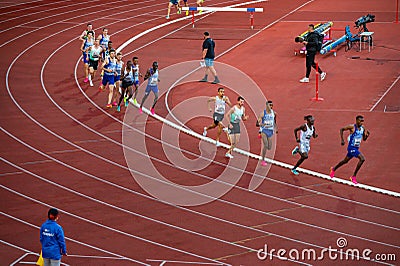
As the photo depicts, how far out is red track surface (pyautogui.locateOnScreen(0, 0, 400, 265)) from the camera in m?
15.8

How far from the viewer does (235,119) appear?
64.7 feet

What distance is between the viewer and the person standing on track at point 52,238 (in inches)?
519

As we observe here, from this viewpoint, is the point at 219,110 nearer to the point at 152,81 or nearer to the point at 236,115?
the point at 236,115

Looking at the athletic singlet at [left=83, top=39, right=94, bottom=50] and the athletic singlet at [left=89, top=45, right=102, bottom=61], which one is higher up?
the athletic singlet at [left=83, top=39, right=94, bottom=50]

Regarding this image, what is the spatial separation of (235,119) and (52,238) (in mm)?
7511

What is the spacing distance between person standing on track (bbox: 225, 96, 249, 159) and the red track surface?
0.62 m

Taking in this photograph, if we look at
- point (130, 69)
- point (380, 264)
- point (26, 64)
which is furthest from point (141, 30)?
point (380, 264)

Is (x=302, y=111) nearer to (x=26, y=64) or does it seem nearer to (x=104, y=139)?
(x=104, y=139)

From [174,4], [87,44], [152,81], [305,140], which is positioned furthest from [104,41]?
[305,140]

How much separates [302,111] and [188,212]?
7789mm

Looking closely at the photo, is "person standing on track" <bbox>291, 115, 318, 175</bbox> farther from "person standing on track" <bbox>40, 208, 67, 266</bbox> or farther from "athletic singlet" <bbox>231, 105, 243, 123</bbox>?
"person standing on track" <bbox>40, 208, 67, 266</bbox>

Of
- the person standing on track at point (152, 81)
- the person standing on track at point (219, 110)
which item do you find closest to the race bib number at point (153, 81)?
the person standing on track at point (152, 81)

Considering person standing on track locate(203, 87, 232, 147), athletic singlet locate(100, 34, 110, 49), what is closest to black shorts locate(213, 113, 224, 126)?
person standing on track locate(203, 87, 232, 147)

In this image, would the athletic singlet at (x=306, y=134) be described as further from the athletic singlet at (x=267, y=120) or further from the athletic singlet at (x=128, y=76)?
the athletic singlet at (x=128, y=76)
